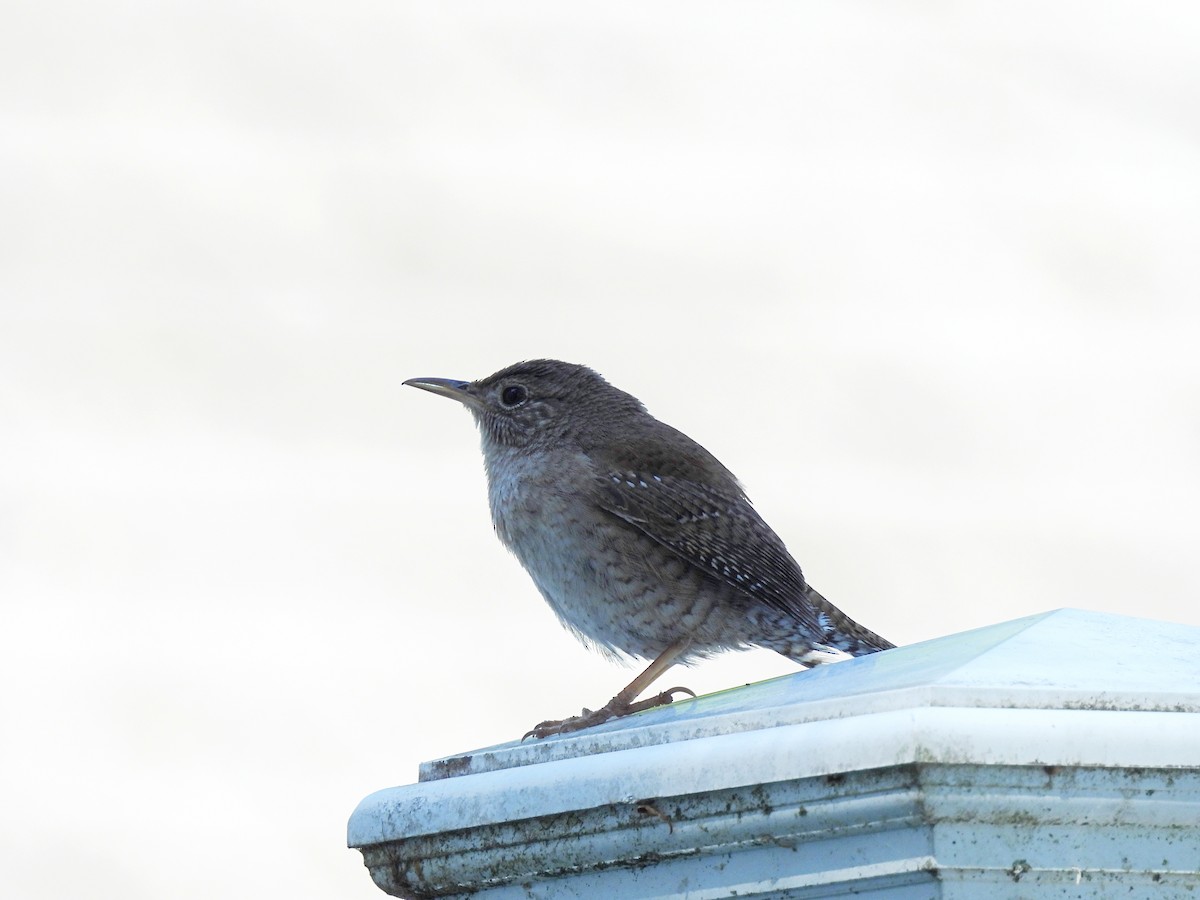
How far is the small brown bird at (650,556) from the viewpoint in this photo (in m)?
3.93

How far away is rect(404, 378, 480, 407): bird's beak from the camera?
4621mm

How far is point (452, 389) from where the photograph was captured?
184 inches

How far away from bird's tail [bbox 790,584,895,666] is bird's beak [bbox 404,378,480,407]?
1247 mm

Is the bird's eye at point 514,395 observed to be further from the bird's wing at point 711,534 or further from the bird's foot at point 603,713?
the bird's foot at point 603,713

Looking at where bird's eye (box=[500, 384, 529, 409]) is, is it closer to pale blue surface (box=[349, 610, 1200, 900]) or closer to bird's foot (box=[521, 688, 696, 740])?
bird's foot (box=[521, 688, 696, 740])

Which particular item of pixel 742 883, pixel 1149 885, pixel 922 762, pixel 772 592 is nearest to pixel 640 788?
pixel 742 883

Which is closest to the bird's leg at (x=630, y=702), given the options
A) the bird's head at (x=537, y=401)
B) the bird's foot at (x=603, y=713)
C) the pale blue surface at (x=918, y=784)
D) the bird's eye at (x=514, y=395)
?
the bird's foot at (x=603, y=713)

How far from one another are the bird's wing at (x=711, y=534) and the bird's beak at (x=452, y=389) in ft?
2.52

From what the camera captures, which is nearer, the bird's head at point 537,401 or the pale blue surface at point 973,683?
the pale blue surface at point 973,683

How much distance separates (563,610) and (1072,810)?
9.53 ft

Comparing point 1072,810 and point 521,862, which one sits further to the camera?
point 521,862

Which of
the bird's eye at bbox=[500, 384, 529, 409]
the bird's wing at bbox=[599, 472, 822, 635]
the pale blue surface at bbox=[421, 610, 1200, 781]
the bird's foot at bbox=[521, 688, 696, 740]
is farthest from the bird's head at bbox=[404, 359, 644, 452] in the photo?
the pale blue surface at bbox=[421, 610, 1200, 781]

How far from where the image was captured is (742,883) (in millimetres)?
1324

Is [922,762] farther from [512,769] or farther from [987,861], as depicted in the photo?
[512,769]
